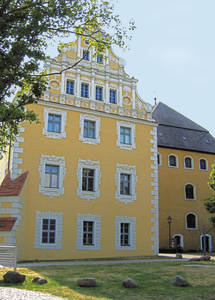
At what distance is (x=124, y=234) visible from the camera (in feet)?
74.4

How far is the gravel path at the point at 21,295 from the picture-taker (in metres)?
7.92

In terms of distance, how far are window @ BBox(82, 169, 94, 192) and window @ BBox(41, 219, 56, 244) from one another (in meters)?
2.92

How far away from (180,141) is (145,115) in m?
12.7

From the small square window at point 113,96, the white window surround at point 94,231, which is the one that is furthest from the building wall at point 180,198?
the white window surround at point 94,231

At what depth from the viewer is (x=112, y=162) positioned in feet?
76.1

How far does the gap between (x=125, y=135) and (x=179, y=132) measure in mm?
15576

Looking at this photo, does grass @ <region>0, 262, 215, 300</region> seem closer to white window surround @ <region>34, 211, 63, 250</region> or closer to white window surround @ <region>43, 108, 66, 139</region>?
white window surround @ <region>34, 211, 63, 250</region>

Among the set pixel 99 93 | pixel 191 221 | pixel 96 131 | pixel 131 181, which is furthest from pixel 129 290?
pixel 191 221

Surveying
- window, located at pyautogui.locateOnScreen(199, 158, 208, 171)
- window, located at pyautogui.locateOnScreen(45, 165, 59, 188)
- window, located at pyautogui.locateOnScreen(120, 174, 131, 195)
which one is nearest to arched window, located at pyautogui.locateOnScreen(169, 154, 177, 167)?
window, located at pyautogui.locateOnScreen(199, 158, 208, 171)

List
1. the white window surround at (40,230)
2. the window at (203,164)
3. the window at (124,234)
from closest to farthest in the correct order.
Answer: the white window surround at (40,230), the window at (124,234), the window at (203,164)

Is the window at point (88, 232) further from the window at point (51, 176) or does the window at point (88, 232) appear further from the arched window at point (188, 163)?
the arched window at point (188, 163)

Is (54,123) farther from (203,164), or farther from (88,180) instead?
(203,164)

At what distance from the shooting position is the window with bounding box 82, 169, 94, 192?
2216 cm

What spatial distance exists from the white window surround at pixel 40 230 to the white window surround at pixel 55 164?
A: 114 cm
